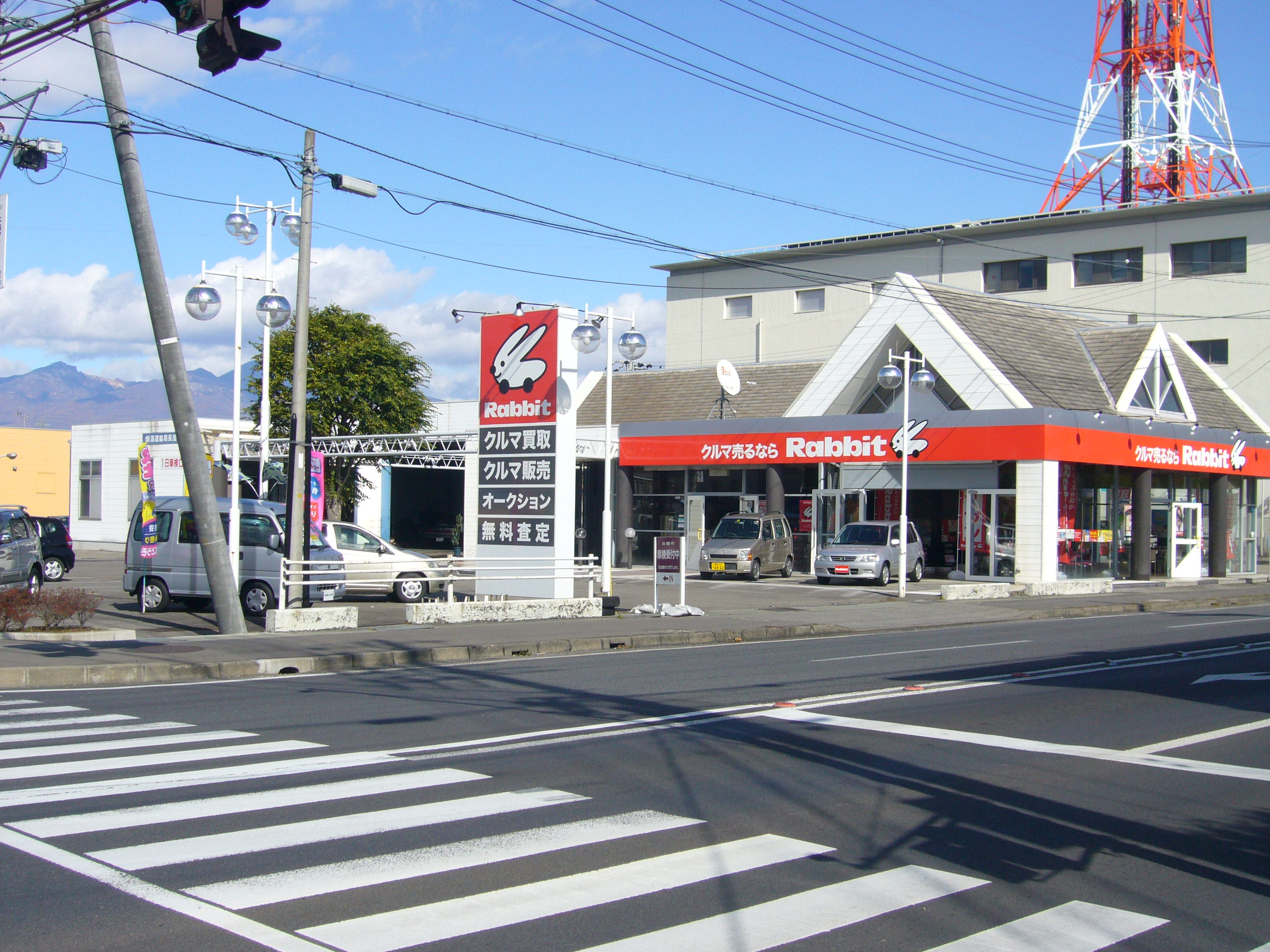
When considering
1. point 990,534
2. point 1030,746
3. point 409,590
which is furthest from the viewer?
point 990,534

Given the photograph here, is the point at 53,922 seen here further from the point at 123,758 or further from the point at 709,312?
the point at 709,312

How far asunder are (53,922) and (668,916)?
2.69m

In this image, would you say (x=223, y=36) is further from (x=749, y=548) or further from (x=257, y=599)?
(x=749, y=548)

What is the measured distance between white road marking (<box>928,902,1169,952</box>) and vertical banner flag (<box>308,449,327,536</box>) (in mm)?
17214

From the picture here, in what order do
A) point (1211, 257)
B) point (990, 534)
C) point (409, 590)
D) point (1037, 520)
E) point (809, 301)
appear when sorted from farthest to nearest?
1. point (809, 301)
2. point (1211, 257)
3. point (990, 534)
4. point (1037, 520)
5. point (409, 590)

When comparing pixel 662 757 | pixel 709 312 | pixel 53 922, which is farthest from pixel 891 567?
pixel 709 312

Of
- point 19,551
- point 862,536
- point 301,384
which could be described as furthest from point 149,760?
point 862,536

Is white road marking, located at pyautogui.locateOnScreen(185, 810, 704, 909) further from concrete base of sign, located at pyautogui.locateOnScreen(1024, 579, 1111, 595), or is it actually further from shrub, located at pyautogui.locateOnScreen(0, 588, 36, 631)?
concrete base of sign, located at pyautogui.locateOnScreen(1024, 579, 1111, 595)

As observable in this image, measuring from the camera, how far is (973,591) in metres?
27.1

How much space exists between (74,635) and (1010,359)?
83.8 ft

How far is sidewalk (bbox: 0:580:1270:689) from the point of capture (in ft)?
Result: 44.9

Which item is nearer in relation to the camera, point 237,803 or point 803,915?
point 803,915

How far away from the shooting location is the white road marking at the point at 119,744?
8852mm

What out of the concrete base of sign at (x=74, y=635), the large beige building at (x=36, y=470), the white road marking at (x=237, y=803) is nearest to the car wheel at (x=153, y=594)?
the concrete base of sign at (x=74, y=635)
